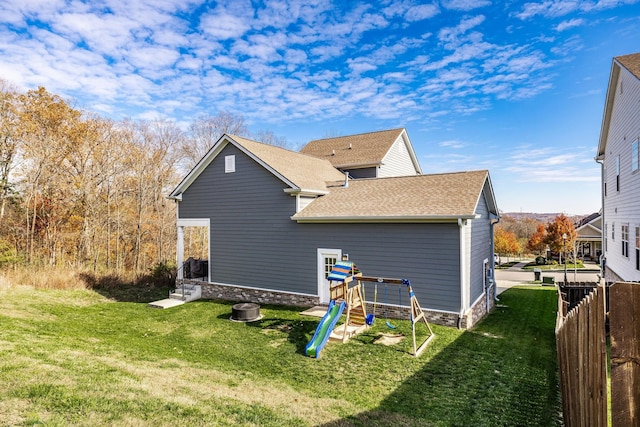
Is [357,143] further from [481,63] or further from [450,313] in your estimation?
[450,313]

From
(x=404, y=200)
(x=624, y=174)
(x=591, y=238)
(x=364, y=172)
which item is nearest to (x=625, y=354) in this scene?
(x=404, y=200)

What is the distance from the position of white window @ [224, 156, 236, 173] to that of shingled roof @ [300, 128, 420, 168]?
6802mm

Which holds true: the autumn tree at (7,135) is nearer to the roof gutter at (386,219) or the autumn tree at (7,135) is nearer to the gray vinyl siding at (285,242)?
the gray vinyl siding at (285,242)

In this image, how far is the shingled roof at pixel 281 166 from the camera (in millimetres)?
13336

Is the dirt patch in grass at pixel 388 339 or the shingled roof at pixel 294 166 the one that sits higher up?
the shingled roof at pixel 294 166

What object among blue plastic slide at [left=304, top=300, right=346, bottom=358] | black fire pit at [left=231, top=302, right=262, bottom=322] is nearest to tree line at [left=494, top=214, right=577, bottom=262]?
blue plastic slide at [left=304, top=300, right=346, bottom=358]

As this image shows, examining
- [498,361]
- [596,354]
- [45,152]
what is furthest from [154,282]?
[596,354]

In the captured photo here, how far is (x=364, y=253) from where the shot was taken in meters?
11.7

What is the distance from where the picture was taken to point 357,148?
66.4 ft

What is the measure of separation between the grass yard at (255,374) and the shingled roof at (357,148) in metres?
10.0

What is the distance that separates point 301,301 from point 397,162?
11209 millimetres

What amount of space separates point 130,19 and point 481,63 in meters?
15.1

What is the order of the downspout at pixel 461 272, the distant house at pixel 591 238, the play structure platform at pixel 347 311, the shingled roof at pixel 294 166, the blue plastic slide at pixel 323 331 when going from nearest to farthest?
the blue plastic slide at pixel 323 331
the play structure platform at pixel 347 311
the downspout at pixel 461 272
the shingled roof at pixel 294 166
the distant house at pixel 591 238

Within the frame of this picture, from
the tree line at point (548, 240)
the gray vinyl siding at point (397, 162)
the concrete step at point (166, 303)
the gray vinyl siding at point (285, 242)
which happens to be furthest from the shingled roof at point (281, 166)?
the tree line at point (548, 240)
